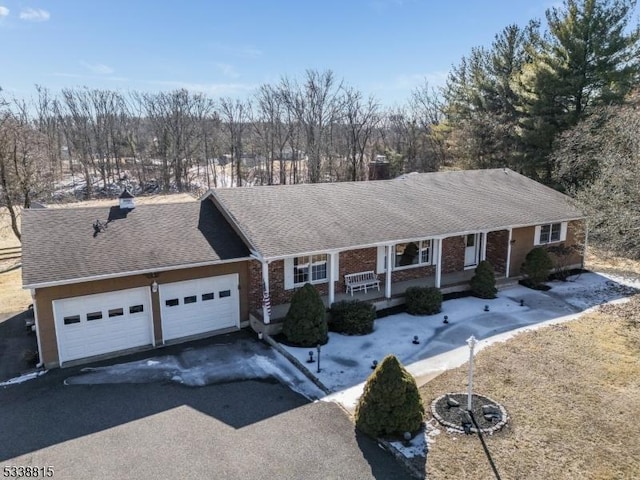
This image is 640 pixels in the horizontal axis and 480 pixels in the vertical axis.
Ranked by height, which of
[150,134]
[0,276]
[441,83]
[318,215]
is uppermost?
[441,83]

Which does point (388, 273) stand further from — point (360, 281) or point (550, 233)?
point (550, 233)

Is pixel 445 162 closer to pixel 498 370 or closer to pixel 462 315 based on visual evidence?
pixel 462 315

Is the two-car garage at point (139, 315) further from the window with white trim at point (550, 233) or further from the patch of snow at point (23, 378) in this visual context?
the window with white trim at point (550, 233)

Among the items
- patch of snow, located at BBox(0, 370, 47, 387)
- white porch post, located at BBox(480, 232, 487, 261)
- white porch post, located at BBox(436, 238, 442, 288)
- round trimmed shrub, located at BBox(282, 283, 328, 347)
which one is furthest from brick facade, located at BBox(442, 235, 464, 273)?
patch of snow, located at BBox(0, 370, 47, 387)

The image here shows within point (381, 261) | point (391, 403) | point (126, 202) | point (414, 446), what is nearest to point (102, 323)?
point (126, 202)

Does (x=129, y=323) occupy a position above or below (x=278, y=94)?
below

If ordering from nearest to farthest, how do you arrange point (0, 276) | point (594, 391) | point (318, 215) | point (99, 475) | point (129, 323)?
1. point (99, 475)
2. point (594, 391)
3. point (129, 323)
4. point (318, 215)
5. point (0, 276)

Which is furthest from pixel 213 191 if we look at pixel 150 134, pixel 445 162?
pixel 150 134
